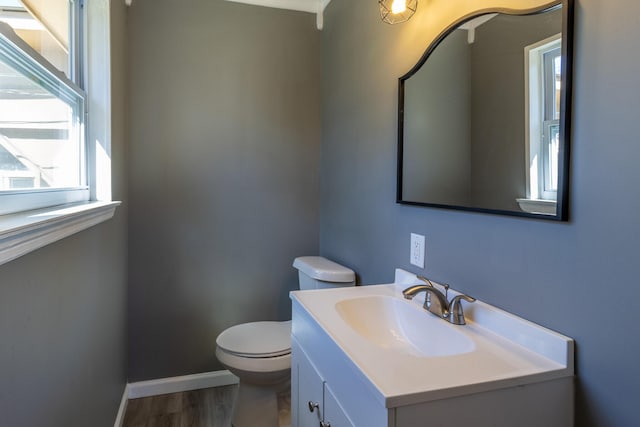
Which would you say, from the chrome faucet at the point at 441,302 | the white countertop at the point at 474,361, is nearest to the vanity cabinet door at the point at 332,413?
the white countertop at the point at 474,361

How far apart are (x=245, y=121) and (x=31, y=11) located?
53.4 inches

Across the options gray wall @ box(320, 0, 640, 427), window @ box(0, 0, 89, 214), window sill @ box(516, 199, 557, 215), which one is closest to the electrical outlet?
gray wall @ box(320, 0, 640, 427)

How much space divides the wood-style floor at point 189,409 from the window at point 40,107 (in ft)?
4.22

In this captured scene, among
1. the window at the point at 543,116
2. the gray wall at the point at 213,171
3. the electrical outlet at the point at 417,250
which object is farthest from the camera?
the gray wall at the point at 213,171

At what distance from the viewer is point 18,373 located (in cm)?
77

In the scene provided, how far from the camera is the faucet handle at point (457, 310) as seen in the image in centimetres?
110

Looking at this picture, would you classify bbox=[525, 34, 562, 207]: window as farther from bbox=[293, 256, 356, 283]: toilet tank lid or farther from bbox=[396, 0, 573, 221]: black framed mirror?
bbox=[293, 256, 356, 283]: toilet tank lid

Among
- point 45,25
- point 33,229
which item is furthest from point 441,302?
point 45,25

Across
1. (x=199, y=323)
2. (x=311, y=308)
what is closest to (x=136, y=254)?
(x=199, y=323)

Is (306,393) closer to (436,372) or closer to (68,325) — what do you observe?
(436,372)

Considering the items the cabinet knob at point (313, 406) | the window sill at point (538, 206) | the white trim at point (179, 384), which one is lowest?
the white trim at point (179, 384)

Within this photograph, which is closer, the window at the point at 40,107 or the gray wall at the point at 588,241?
the gray wall at the point at 588,241

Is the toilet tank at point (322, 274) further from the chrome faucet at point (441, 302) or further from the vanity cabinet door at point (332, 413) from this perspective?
the vanity cabinet door at point (332, 413)

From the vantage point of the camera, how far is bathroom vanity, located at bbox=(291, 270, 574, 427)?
753 mm
